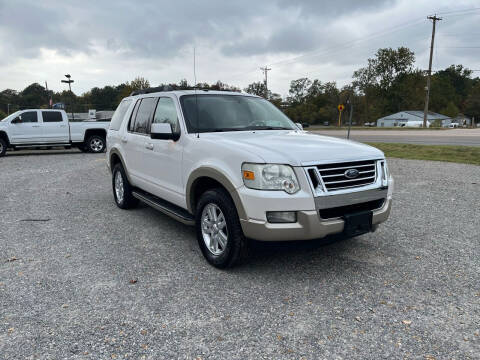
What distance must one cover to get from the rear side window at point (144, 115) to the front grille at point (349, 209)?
3013 mm

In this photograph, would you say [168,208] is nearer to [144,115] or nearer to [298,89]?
[144,115]

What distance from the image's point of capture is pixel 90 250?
15.1 ft

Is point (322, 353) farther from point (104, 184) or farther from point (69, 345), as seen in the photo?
point (104, 184)

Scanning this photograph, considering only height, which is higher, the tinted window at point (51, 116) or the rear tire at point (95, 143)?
the tinted window at point (51, 116)

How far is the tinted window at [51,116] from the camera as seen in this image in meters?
16.7

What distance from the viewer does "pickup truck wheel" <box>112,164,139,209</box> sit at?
20.7 ft

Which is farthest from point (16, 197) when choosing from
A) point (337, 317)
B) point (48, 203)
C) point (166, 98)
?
point (337, 317)

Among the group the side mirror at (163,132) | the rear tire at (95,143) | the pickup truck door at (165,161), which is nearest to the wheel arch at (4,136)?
the rear tire at (95,143)

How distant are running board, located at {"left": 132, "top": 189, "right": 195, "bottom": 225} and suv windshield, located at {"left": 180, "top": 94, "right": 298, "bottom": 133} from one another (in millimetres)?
972

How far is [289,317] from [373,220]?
4.44 ft

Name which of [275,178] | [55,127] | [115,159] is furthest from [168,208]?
[55,127]

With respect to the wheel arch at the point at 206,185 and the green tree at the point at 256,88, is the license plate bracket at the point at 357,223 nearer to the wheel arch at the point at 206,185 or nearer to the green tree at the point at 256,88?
the wheel arch at the point at 206,185

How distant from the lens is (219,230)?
3869 mm

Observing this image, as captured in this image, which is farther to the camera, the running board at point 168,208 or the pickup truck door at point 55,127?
the pickup truck door at point 55,127
